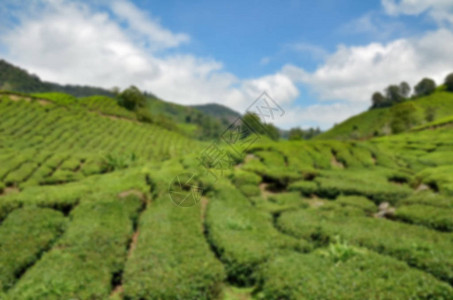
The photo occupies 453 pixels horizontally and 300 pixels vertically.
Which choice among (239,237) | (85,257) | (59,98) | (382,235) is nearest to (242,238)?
(239,237)

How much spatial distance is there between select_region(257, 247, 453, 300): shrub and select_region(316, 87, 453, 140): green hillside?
68.5 m

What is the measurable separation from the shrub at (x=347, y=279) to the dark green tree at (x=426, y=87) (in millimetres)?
133956

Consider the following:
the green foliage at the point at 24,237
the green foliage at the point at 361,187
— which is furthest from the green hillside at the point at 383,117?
the green foliage at the point at 24,237

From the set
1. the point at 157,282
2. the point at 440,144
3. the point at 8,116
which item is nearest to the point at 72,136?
the point at 8,116

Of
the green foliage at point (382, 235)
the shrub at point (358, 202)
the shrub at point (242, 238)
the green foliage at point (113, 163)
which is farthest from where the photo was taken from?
the green foliage at point (113, 163)

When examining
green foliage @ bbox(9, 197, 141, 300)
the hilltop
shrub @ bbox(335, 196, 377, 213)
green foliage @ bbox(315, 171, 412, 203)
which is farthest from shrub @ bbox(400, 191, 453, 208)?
green foliage @ bbox(9, 197, 141, 300)

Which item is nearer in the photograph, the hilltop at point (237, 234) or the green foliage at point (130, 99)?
the hilltop at point (237, 234)

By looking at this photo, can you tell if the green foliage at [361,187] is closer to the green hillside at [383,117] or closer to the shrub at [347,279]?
the shrub at [347,279]

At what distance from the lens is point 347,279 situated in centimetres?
767

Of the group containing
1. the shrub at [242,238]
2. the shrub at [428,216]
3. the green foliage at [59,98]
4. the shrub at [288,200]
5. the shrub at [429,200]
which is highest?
the green foliage at [59,98]

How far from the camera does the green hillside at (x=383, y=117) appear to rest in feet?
257

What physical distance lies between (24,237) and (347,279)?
1179 centimetres

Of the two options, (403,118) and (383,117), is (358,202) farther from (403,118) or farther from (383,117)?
(383,117)

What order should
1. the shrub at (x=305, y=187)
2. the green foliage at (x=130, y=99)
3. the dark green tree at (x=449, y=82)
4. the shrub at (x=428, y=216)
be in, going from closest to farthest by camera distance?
1. the shrub at (x=428, y=216)
2. the shrub at (x=305, y=187)
3. the green foliage at (x=130, y=99)
4. the dark green tree at (x=449, y=82)
